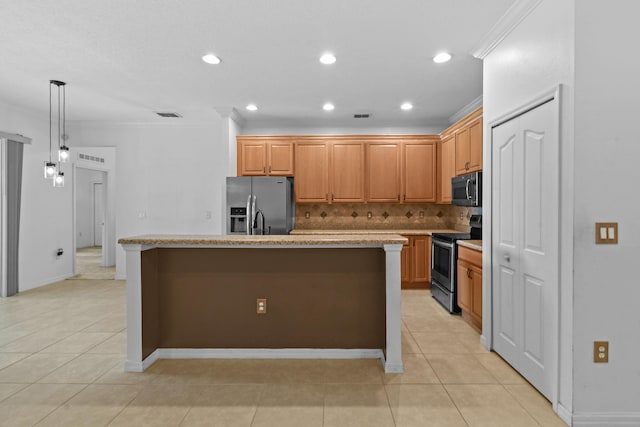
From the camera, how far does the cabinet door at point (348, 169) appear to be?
557 centimetres

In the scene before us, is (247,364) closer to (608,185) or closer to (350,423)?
(350,423)

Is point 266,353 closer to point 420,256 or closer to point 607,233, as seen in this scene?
point 607,233

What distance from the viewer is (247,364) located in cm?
281

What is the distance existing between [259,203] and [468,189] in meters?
2.73

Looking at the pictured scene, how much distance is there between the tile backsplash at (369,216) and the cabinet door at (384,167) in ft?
1.48

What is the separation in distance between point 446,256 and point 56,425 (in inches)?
153

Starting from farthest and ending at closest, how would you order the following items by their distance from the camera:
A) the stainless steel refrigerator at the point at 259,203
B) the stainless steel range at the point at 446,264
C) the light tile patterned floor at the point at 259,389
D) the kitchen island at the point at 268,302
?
the stainless steel refrigerator at the point at 259,203 < the stainless steel range at the point at 446,264 < the kitchen island at the point at 268,302 < the light tile patterned floor at the point at 259,389

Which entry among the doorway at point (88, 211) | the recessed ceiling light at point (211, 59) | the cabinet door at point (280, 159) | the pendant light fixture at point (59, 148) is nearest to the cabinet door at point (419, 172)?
the cabinet door at point (280, 159)

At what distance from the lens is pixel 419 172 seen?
5.57 meters

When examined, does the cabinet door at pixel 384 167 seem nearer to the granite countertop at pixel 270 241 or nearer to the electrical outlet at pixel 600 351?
the granite countertop at pixel 270 241

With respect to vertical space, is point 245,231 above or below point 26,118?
below

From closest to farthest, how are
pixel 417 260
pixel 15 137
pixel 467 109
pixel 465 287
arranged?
1. pixel 465 287
2. pixel 15 137
3. pixel 467 109
4. pixel 417 260

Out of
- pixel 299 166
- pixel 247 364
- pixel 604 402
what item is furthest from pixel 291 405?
pixel 299 166

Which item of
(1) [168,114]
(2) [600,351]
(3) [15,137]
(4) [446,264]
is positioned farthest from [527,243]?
(3) [15,137]
